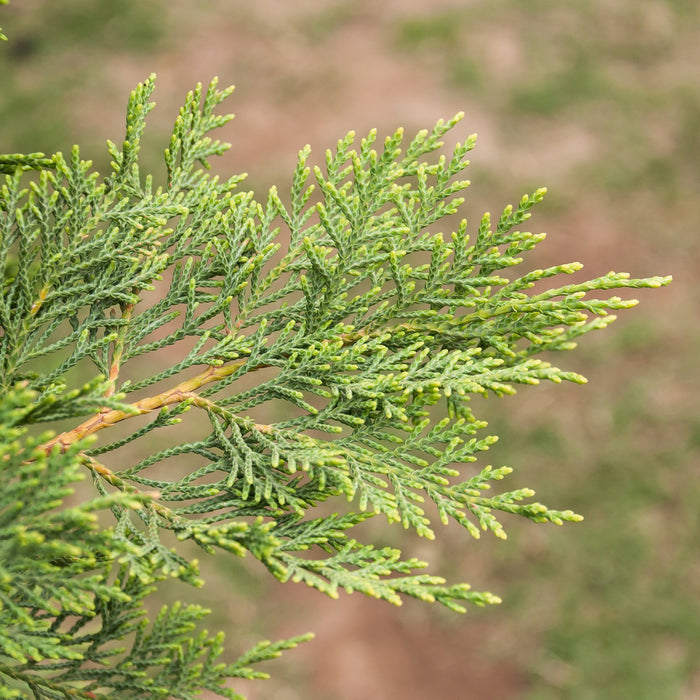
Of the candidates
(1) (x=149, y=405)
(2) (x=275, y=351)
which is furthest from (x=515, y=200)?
(1) (x=149, y=405)

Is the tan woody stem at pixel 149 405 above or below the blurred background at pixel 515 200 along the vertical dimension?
below

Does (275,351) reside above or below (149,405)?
above

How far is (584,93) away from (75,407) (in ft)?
31.6

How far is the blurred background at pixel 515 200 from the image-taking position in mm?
5980

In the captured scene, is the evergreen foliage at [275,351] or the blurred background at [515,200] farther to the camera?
the blurred background at [515,200]

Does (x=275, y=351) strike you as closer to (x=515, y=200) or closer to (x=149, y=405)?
(x=149, y=405)

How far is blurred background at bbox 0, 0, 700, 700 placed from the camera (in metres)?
5.98

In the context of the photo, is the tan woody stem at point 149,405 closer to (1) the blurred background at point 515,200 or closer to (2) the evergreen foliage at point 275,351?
(2) the evergreen foliage at point 275,351

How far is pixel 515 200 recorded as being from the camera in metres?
8.92

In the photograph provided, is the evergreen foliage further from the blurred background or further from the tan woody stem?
the blurred background

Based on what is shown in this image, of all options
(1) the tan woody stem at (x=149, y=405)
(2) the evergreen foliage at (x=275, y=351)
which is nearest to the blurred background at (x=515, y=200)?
(2) the evergreen foliage at (x=275, y=351)

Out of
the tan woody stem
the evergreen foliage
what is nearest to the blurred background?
the evergreen foliage

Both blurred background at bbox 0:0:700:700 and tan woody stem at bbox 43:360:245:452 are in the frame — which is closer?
tan woody stem at bbox 43:360:245:452

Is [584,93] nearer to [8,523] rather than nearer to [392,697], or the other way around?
[392,697]
